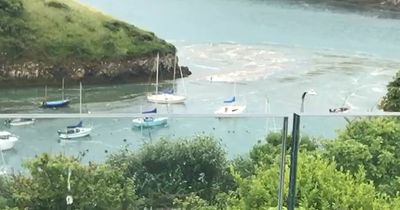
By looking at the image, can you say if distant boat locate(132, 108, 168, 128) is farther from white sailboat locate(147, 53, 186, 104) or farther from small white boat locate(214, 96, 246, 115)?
white sailboat locate(147, 53, 186, 104)

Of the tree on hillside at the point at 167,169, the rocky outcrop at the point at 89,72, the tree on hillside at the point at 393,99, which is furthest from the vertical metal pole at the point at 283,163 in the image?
the rocky outcrop at the point at 89,72

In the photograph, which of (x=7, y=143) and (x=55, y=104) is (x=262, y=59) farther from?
(x=7, y=143)

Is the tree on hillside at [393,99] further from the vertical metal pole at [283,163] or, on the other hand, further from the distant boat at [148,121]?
the distant boat at [148,121]

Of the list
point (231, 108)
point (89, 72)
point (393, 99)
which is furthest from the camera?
point (89, 72)

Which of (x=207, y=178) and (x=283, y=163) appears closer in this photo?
(x=283, y=163)

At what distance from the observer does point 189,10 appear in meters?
36.7

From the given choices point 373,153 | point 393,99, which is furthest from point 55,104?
point 373,153

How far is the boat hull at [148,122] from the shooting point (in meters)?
2.04

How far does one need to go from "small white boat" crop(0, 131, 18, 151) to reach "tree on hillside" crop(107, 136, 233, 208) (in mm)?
331

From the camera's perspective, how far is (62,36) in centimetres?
2775

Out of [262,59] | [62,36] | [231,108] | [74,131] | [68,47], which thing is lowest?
[231,108]

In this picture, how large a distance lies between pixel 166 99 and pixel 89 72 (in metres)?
5.14

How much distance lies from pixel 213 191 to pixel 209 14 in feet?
110

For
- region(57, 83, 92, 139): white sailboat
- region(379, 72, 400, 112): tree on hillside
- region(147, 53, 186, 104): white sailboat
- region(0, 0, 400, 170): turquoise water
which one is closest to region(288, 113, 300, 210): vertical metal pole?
region(57, 83, 92, 139): white sailboat
